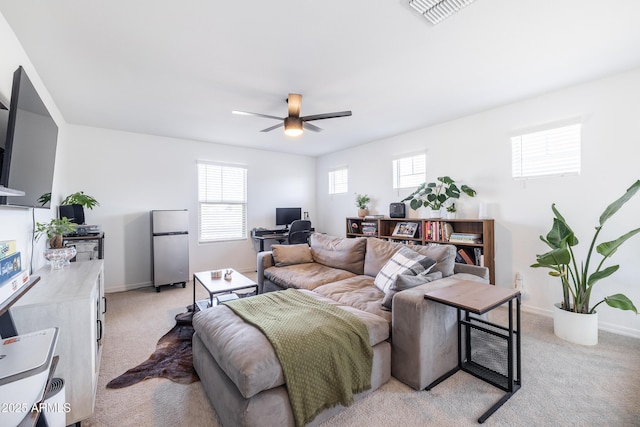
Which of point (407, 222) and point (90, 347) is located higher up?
point (407, 222)

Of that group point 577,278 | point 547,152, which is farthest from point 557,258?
point 547,152

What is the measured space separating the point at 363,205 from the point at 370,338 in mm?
3541

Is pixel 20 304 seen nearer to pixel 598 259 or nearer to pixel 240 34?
pixel 240 34

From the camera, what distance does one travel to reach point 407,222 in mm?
4500

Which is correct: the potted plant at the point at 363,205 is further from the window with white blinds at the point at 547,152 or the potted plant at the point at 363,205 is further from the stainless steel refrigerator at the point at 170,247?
the stainless steel refrigerator at the point at 170,247

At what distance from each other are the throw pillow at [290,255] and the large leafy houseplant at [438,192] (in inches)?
68.3

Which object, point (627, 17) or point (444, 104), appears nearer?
point (627, 17)

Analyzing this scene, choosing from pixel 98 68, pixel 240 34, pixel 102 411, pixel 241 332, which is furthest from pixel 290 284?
pixel 98 68

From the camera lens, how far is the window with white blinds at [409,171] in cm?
444

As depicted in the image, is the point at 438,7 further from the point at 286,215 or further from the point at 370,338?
the point at 286,215

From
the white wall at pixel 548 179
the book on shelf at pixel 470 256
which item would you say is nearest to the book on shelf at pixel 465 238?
the book on shelf at pixel 470 256

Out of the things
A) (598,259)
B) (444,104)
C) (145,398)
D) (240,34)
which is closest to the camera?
(145,398)

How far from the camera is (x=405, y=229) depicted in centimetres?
441

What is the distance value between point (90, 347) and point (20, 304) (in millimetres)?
423
